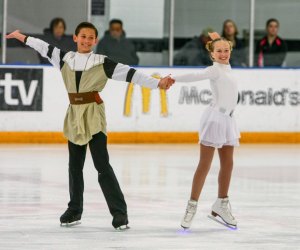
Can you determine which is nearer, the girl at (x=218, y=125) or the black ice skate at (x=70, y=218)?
the girl at (x=218, y=125)

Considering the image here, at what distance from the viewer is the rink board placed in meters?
16.6

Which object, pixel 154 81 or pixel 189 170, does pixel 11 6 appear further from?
pixel 154 81

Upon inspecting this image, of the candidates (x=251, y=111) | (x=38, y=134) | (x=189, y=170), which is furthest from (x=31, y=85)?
(x=189, y=170)

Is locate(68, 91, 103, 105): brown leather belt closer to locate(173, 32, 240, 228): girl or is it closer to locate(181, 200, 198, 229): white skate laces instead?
locate(173, 32, 240, 228): girl

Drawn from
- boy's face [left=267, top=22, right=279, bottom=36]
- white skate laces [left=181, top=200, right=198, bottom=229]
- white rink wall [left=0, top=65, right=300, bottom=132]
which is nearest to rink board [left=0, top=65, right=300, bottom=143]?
white rink wall [left=0, top=65, right=300, bottom=132]

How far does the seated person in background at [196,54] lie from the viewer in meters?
17.8

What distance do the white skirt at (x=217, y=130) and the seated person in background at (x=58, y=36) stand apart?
9.52 metres

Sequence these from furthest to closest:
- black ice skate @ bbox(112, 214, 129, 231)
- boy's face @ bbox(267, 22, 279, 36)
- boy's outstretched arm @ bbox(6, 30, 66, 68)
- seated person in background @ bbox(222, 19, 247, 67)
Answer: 1. boy's face @ bbox(267, 22, 279, 36)
2. seated person in background @ bbox(222, 19, 247, 67)
3. boy's outstretched arm @ bbox(6, 30, 66, 68)
4. black ice skate @ bbox(112, 214, 129, 231)

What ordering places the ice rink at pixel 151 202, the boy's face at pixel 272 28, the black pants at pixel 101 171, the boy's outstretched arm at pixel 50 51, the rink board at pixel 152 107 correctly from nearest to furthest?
the ice rink at pixel 151 202, the black pants at pixel 101 171, the boy's outstretched arm at pixel 50 51, the rink board at pixel 152 107, the boy's face at pixel 272 28

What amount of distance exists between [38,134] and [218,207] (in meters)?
9.09

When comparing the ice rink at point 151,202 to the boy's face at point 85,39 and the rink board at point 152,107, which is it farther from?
the rink board at point 152,107

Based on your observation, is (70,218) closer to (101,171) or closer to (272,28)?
(101,171)

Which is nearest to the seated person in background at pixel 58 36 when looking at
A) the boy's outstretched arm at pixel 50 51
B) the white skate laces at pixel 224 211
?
the boy's outstretched arm at pixel 50 51

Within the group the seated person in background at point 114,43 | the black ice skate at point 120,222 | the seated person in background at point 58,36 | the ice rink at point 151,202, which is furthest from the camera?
the seated person in background at point 114,43
